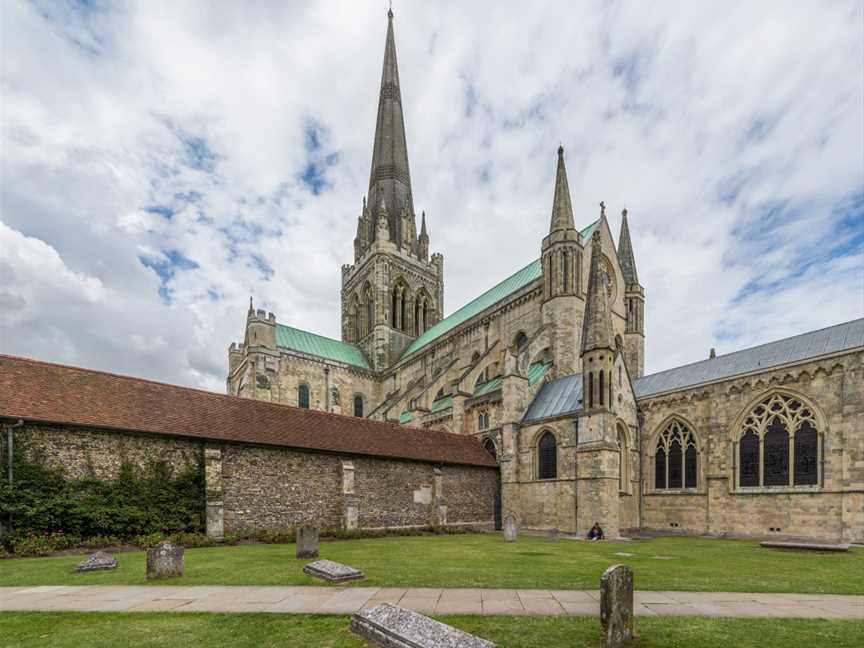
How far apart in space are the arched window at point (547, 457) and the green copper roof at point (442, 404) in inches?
330

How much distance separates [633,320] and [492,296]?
11.2m

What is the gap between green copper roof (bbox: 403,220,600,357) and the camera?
33531 millimetres

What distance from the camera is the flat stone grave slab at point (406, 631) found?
4453 mm

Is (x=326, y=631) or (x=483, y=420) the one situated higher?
(x=326, y=631)

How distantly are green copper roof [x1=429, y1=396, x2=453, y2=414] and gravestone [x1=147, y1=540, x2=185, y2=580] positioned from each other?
72.8ft

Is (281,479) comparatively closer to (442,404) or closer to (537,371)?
(442,404)

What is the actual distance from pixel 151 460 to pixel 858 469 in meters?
26.2

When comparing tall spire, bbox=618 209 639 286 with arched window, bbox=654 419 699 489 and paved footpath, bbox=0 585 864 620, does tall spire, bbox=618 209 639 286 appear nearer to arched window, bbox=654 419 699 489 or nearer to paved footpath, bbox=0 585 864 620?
arched window, bbox=654 419 699 489

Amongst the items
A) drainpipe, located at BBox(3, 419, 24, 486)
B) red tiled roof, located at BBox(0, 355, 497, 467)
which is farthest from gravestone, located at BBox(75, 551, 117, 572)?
red tiled roof, located at BBox(0, 355, 497, 467)

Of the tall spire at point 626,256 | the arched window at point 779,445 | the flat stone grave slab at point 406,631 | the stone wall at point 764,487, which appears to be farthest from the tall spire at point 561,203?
the flat stone grave slab at point 406,631

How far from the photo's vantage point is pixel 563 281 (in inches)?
1101

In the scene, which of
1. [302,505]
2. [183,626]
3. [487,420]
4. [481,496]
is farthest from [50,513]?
[487,420]

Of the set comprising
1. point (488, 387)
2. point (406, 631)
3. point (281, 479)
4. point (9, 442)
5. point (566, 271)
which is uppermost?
point (566, 271)

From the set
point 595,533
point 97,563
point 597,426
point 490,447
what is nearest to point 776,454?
point 597,426
